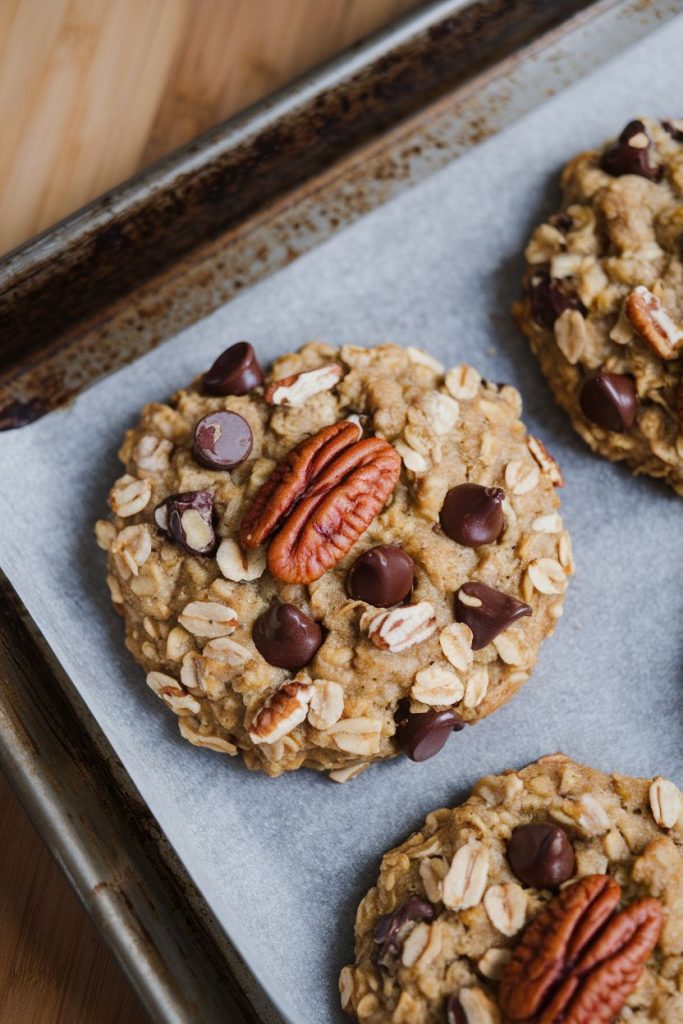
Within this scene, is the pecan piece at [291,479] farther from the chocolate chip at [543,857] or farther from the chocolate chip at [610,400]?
the chocolate chip at [543,857]

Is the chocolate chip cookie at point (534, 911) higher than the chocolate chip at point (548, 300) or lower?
lower

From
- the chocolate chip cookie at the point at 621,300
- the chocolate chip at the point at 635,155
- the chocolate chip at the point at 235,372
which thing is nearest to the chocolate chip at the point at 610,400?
the chocolate chip cookie at the point at 621,300

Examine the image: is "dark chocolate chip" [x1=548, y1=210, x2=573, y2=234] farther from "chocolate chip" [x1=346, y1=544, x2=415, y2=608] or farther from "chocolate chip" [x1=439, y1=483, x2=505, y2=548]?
"chocolate chip" [x1=346, y1=544, x2=415, y2=608]

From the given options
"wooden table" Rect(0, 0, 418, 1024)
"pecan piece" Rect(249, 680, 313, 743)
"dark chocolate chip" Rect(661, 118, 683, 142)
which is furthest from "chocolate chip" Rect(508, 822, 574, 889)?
"wooden table" Rect(0, 0, 418, 1024)

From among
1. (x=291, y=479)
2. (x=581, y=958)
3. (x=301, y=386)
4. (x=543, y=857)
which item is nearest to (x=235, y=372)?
(x=301, y=386)

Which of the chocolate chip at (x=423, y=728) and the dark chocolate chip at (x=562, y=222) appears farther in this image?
the dark chocolate chip at (x=562, y=222)

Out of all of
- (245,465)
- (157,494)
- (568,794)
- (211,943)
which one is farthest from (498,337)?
(211,943)
